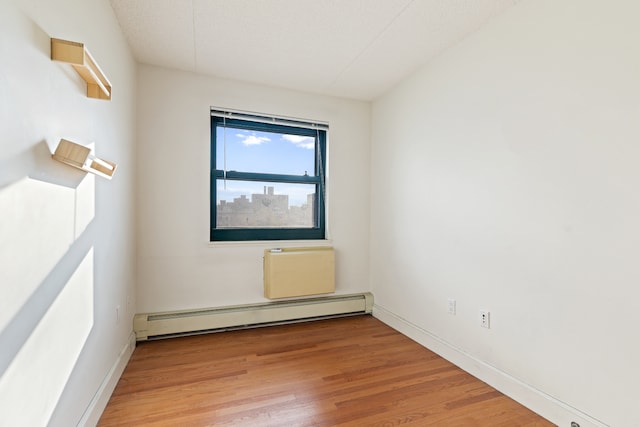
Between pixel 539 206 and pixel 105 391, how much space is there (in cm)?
267

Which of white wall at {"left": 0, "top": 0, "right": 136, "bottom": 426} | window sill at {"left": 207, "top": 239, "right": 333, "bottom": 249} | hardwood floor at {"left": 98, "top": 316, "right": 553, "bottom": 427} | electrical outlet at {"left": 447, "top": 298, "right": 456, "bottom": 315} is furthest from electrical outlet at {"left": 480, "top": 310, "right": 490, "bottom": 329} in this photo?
white wall at {"left": 0, "top": 0, "right": 136, "bottom": 426}

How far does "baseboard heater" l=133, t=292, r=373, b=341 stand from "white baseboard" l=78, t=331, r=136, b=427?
0.94 ft

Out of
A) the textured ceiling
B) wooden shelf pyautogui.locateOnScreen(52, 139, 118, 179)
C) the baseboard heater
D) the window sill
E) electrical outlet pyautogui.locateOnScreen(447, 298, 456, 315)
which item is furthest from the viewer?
the window sill

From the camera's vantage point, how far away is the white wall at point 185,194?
265cm

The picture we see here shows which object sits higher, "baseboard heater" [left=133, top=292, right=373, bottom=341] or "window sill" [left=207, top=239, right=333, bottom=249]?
"window sill" [left=207, top=239, right=333, bottom=249]

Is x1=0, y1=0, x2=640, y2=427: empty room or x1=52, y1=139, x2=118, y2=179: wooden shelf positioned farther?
x1=0, y1=0, x2=640, y2=427: empty room

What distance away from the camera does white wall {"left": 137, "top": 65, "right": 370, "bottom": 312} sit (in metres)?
2.65

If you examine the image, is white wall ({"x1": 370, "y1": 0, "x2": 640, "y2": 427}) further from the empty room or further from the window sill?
the window sill

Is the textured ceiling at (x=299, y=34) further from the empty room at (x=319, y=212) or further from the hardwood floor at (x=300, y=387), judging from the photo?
the hardwood floor at (x=300, y=387)

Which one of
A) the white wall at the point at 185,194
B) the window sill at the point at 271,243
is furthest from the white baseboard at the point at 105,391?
the window sill at the point at 271,243

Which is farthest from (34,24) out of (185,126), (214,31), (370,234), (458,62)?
(370,234)

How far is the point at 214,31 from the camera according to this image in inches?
83.6

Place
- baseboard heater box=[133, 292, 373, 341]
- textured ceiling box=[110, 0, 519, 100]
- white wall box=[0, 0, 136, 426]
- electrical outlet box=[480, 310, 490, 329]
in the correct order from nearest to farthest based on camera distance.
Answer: white wall box=[0, 0, 136, 426], textured ceiling box=[110, 0, 519, 100], electrical outlet box=[480, 310, 490, 329], baseboard heater box=[133, 292, 373, 341]

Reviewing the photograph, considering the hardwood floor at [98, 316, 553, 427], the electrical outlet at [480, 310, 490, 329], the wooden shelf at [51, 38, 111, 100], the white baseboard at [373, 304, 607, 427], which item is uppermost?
the wooden shelf at [51, 38, 111, 100]
